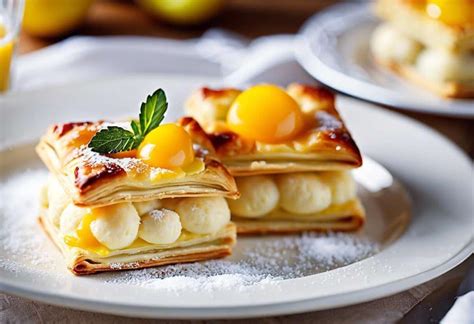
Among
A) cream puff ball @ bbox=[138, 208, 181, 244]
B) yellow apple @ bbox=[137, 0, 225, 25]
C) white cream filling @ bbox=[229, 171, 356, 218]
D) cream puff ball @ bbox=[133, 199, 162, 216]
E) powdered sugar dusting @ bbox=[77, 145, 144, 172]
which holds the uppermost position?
powdered sugar dusting @ bbox=[77, 145, 144, 172]

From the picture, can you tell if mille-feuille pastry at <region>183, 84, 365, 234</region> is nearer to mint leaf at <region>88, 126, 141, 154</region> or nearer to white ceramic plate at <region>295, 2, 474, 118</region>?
mint leaf at <region>88, 126, 141, 154</region>

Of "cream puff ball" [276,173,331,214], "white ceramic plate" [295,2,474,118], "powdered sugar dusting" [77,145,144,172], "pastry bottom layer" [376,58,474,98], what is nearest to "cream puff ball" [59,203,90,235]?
"powdered sugar dusting" [77,145,144,172]

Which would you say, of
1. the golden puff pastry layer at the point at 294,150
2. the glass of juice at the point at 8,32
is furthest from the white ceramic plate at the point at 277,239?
the glass of juice at the point at 8,32

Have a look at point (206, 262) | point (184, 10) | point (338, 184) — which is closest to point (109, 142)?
point (206, 262)

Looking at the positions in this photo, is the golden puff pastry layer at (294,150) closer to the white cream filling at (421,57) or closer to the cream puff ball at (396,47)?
the white cream filling at (421,57)

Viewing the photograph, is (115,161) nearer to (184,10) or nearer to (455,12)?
(455,12)

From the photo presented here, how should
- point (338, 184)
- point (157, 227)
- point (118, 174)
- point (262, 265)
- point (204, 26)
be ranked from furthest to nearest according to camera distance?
point (204, 26) < point (338, 184) < point (262, 265) < point (157, 227) < point (118, 174)

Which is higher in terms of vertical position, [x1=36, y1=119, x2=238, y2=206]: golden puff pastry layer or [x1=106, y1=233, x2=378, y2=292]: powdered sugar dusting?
[x1=36, y1=119, x2=238, y2=206]: golden puff pastry layer
